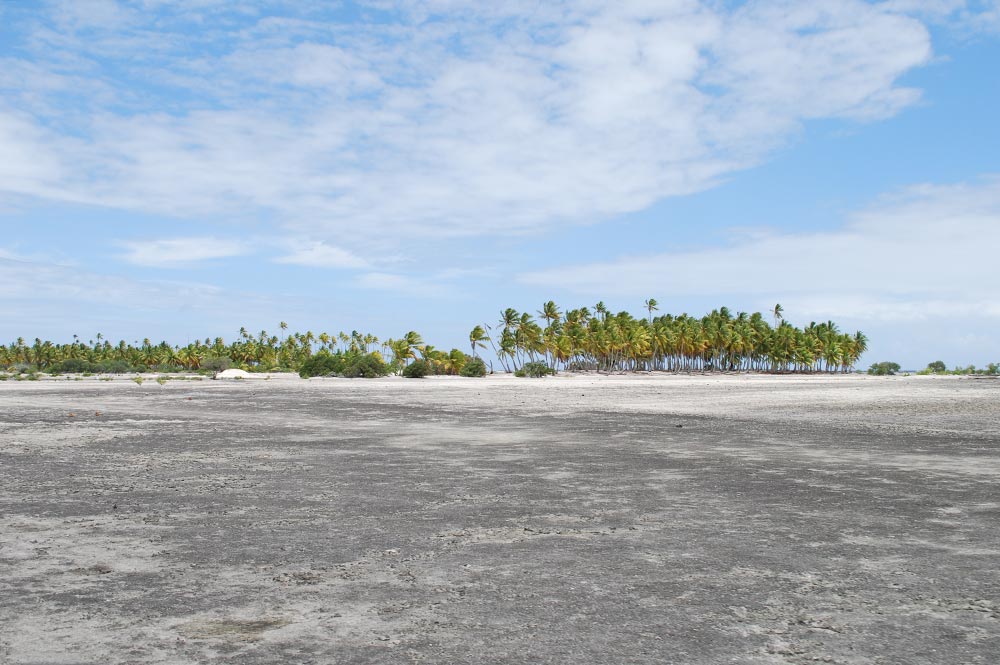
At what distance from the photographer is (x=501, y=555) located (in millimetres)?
7188

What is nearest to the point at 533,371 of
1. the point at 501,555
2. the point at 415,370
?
the point at 415,370

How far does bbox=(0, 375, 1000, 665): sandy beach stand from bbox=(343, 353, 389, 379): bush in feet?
235

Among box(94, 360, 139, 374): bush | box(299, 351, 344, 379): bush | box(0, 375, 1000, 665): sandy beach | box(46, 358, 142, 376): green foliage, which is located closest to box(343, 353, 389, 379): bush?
box(299, 351, 344, 379): bush

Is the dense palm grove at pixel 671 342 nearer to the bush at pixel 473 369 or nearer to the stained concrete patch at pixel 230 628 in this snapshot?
the bush at pixel 473 369

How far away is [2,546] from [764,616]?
7106 millimetres

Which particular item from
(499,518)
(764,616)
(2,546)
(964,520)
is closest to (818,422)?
(964,520)

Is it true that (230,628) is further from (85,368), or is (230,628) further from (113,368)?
(113,368)

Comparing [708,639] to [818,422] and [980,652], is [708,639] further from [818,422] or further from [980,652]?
[818,422]

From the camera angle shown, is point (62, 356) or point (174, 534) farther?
point (62, 356)

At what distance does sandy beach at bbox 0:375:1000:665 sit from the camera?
196 inches

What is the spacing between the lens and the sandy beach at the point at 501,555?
4.99 m

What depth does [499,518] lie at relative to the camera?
8.95 m

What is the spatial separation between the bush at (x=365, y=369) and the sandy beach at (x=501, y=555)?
235 feet

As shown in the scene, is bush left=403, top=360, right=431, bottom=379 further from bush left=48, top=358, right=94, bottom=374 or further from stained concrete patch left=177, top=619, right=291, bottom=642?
stained concrete patch left=177, top=619, right=291, bottom=642
